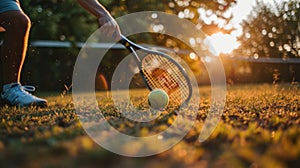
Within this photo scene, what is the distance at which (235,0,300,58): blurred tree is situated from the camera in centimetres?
899

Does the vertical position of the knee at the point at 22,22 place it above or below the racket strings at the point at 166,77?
above

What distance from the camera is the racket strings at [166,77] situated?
387cm

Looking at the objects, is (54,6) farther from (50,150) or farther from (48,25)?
(50,150)

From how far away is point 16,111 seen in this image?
3488 millimetres

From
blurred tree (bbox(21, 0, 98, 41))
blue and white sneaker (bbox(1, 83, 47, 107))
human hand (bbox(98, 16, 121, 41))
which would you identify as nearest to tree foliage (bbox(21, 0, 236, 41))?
blurred tree (bbox(21, 0, 98, 41))

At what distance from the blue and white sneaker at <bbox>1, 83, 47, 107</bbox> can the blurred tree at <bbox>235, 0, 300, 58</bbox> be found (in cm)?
603

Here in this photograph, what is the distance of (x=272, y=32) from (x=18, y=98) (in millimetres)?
8133

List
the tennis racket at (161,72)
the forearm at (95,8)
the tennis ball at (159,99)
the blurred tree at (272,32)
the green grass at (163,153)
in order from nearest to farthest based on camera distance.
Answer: the green grass at (163,153), the forearm at (95,8), the tennis ball at (159,99), the tennis racket at (161,72), the blurred tree at (272,32)

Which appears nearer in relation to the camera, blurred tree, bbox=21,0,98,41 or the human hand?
the human hand

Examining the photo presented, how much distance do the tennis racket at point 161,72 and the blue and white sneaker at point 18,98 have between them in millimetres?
1024

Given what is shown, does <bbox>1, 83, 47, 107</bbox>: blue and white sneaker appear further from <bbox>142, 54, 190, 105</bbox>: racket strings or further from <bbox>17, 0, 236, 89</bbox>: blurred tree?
<bbox>17, 0, 236, 89</bbox>: blurred tree

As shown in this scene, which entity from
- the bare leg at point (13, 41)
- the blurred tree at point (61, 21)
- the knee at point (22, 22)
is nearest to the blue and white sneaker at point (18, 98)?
the bare leg at point (13, 41)

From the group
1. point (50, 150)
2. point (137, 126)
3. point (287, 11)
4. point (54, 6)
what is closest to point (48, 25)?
point (54, 6)

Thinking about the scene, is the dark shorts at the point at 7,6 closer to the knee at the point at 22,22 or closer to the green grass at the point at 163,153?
the knee at the point at 22,22
